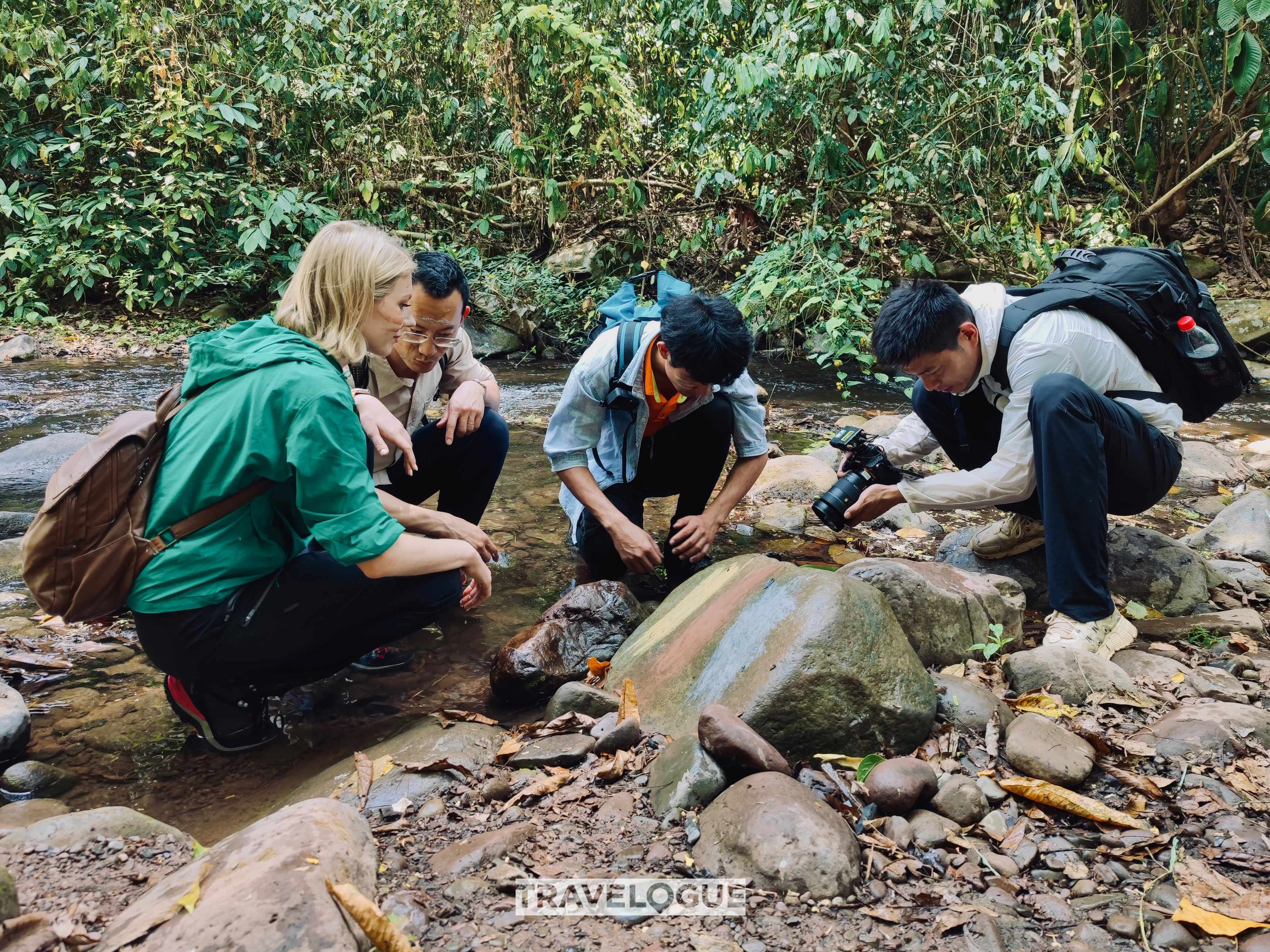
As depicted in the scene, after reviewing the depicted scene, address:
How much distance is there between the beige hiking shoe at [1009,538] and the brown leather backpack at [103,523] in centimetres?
272

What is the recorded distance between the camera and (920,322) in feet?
9.46

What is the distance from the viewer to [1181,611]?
322 centimetres

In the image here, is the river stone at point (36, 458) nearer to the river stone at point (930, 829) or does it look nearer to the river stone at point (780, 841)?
the river stone at point (780, 841)

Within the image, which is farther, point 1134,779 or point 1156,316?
point 1156,316

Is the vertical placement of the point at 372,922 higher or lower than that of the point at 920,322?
lower

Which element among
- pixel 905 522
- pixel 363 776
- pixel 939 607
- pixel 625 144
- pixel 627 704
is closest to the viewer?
pixel 363 776

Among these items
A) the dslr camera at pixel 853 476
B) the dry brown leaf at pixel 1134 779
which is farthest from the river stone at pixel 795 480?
the dry brown leaf at pixel 1134 779

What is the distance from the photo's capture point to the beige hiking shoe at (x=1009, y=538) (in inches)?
136

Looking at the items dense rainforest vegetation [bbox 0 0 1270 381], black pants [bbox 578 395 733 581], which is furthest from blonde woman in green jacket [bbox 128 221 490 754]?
dense rainforest vegetation [bbox 0 0 1270 381]

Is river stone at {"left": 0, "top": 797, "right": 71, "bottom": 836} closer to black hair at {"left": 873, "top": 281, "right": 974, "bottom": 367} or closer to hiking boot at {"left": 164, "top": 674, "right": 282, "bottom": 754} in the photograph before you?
hiking boot at {"left": 164, "top": 674, "right": 282, "bottom": 754}

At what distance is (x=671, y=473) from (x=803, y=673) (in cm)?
168

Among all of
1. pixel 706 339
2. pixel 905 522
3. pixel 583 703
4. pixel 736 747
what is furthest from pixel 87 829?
pixel 905 522

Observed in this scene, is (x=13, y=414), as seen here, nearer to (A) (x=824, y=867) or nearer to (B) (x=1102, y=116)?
(A) (x=824, y=867)

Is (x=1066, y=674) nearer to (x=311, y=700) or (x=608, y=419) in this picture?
(x=608, y=419)
